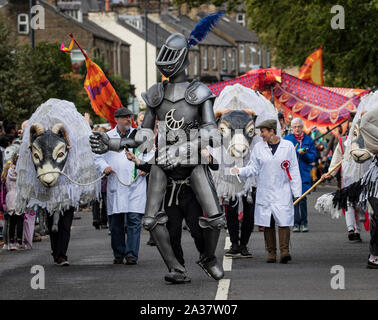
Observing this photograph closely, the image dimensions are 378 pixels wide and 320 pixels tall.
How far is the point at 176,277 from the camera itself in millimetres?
10430

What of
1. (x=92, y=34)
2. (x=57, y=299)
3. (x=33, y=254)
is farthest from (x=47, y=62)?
(x=92, y=34)

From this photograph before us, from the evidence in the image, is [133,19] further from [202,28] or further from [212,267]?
[212,267]

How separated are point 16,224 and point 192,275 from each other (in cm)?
476

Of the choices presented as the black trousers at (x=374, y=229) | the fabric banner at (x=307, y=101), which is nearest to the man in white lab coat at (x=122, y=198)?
the black trousers at (x=374, y=229)

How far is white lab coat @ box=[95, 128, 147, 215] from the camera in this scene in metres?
12.7

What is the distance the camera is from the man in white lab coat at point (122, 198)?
12633mm

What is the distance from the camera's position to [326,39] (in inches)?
1185

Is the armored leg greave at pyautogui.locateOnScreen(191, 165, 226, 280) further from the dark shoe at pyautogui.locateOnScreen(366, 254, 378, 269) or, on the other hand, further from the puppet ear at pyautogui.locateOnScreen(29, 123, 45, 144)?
the puppet ear at pyautogui.locateOnScreen(29, 123, 45, 144)

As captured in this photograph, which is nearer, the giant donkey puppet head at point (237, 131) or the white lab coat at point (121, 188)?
the white lab coat at point (121, 188)

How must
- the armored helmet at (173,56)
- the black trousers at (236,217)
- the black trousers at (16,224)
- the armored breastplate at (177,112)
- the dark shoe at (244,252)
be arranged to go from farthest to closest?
the black trousers at (16,224) < the black trousers at (236,217) < the dark shoe at (244,252) < the armored helmet at (173,56) < the armored breastplate at (177,112)

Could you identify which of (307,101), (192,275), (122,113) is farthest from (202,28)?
(307,101)

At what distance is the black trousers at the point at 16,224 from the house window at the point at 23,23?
48809 mm

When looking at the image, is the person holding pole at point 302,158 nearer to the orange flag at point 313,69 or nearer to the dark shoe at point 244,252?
the dark shoe at point 244,252
